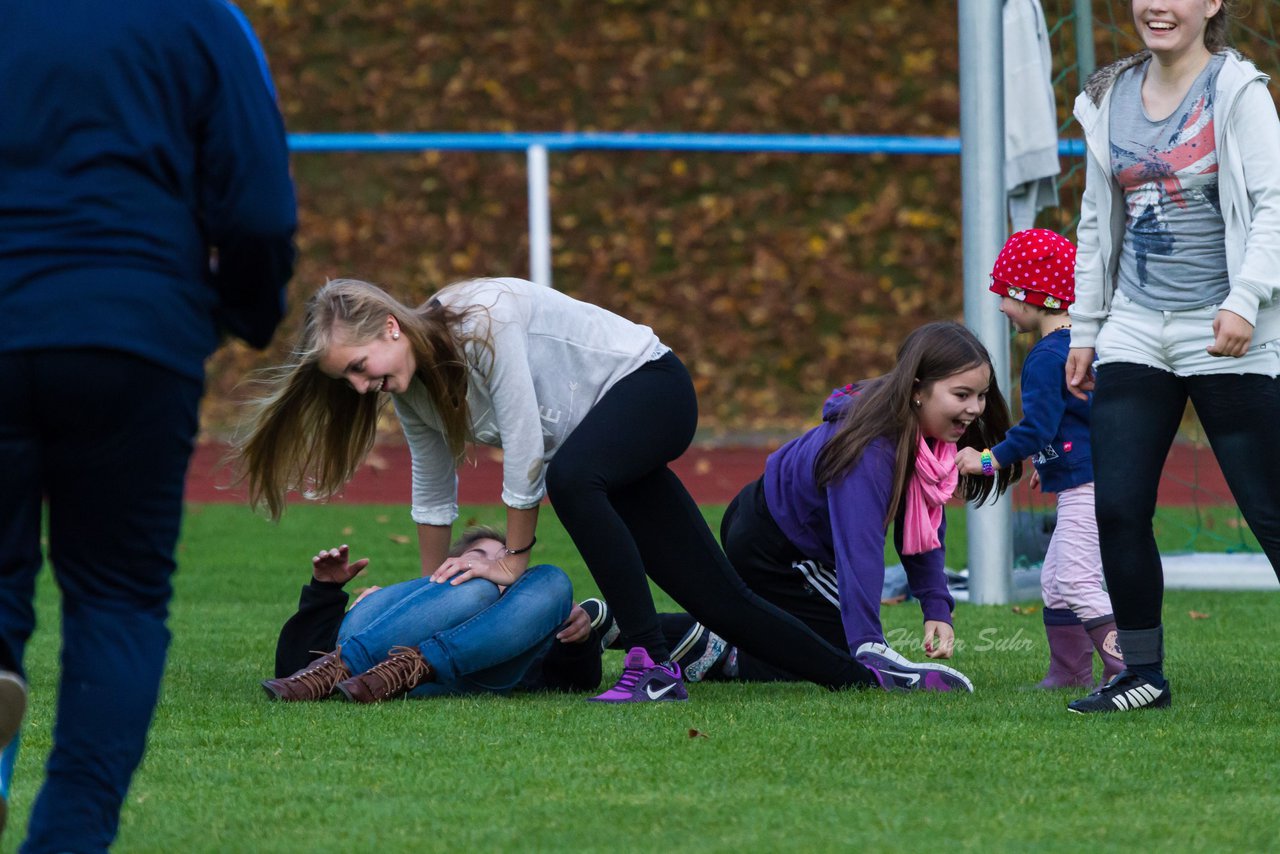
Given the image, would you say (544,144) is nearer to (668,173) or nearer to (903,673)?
(668,173)

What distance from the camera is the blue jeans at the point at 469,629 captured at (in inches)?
167

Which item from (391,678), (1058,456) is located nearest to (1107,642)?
(1058,456)

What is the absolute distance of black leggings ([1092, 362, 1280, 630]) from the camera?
3.77 meters

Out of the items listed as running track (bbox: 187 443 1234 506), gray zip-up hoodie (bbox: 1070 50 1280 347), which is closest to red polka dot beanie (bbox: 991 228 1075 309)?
gray zip-up hoodie (bbox: 1070 50 1280 347)

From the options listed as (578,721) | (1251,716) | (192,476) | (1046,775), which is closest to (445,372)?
(578,721)

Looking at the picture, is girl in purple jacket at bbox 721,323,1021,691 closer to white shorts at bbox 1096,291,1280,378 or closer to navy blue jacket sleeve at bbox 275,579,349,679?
white shorts at bbox 1096,291,1280,378

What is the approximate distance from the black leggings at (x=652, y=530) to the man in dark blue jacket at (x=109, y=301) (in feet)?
5.35

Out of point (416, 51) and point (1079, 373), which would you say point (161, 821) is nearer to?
point (1079, 373)

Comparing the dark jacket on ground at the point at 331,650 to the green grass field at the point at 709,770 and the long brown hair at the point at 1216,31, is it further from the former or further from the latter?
the long brown hair at the point at 1216,31

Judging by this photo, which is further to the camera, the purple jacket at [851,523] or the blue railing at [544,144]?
the blue railing at [544,144]

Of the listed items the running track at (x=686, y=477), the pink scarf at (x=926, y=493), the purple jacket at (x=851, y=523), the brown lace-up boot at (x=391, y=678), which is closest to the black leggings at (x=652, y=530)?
the purple jacket at (x=851, y=523)

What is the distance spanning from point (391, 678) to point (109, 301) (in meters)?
1.99

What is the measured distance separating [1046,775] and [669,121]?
40.6 ft

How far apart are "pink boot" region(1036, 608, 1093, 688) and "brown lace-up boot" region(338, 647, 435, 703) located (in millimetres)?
1637
